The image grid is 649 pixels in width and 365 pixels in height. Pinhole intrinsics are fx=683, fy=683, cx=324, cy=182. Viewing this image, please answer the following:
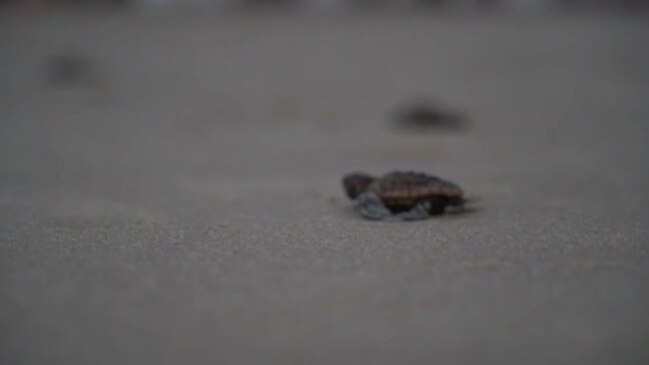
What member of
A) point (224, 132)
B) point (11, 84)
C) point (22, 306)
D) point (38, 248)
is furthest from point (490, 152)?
point (11, 84)

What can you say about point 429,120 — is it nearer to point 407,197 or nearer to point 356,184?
point 356,184

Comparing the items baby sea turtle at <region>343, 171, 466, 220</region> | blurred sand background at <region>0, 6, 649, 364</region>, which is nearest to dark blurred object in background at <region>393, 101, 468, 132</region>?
blurred sand background at <region>0, 6, 649, 364</region>

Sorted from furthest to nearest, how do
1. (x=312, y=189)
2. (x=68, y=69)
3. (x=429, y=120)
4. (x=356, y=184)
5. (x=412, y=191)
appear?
(x=68, y=69), (x=429, y=120), (x=312, y=189), (x=356, y=184), (x=412, y=191)

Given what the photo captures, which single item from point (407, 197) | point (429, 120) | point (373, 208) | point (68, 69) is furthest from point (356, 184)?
point (68, 69)

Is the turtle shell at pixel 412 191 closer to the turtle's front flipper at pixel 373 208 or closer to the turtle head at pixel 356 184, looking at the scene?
the turtle's front flipper at pixel 373 208

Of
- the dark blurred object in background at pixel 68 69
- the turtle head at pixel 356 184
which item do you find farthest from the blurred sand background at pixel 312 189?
the turtle head at pixel 356 184
